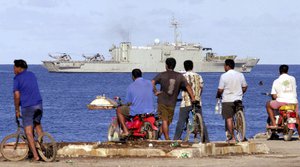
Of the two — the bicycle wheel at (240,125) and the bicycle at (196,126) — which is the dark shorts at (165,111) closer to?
the bicycle at (196,126)

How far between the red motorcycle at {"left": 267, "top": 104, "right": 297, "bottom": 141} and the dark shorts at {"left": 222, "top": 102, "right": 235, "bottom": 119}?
6.70ft

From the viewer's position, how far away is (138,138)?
49.6ft

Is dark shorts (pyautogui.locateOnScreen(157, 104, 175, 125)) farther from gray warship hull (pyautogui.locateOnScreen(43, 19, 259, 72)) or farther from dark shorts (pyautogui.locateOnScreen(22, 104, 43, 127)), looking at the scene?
gray warship hull (pyautogui.locateOnScreen(43, 19, 259, 72))

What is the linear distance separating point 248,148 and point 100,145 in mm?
2427

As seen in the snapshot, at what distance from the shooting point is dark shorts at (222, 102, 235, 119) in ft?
51.1

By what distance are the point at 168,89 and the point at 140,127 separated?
0.82 m

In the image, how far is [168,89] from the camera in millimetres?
15211

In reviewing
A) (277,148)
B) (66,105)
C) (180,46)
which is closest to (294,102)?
(277,148)

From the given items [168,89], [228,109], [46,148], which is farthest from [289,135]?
[46,148]

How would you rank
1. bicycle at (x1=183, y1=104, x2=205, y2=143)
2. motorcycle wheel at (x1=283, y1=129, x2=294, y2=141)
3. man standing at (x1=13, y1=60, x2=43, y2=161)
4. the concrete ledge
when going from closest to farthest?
man standing at (x1=13, y1=60, x2=43, y2=161)
the concrete ledge
bicycle at (x1=183, y1=104, x2=205, y2=143)
motorcycle wheel at (x1=283, y1=129, x2=294, y2=141)

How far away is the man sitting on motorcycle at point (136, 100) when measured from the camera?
14820 mm

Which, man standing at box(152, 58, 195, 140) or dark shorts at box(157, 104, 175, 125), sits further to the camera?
dark shorts at box(157, 104, 175, 125)

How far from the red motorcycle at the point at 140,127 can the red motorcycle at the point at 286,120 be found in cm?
322

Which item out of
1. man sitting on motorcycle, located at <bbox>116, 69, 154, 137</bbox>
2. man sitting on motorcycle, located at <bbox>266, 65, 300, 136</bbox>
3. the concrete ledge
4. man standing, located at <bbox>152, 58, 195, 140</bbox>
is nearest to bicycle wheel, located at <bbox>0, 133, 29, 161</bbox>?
the concrete ledge
